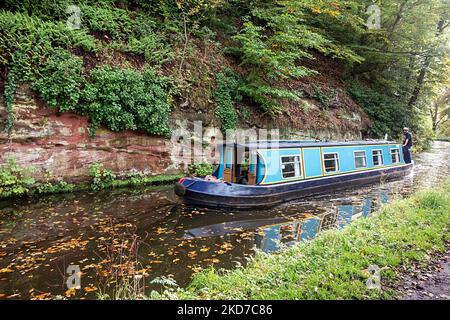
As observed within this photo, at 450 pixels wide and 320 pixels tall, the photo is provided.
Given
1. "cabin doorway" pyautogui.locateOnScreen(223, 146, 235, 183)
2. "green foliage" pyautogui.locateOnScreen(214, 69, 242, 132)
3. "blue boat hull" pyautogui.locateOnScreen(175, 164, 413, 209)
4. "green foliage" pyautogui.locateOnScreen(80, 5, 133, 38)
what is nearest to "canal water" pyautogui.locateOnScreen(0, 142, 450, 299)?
"blue boat hull" pyautogui.locateOnScreen(175, 164, 413, 209)

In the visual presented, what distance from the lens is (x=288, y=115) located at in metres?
15.6

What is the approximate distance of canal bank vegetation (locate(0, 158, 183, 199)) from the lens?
841cm

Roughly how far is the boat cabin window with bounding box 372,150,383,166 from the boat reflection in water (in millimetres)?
5020

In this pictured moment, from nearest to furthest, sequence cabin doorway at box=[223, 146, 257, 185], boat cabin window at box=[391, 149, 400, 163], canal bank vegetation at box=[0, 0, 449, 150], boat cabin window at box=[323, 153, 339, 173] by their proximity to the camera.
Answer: canal bank vegetation at box=[0, 0, 449, 150], cabin doorway at box=[223, 146, 257, 185], boat cabin window at box=[323, 153, 339, 173], boat cabin window at box=[391, 149, 400, 163]

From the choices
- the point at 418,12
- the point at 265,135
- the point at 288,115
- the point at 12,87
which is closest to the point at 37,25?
the point at 12,87

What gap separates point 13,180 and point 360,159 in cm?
1232

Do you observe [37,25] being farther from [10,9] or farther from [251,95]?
[251,95]

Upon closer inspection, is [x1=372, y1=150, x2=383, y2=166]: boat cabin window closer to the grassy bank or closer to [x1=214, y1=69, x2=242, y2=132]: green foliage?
[x1=214, y1=69, x2=242, y2=132]: green foliage

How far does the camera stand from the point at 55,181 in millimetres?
9312

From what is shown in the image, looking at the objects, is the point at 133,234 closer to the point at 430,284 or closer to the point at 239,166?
the point at 239,166

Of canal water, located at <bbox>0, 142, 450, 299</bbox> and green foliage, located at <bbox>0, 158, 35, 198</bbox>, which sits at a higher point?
green foliage, located at <bbox>0, 158, 35, 198</bbox>

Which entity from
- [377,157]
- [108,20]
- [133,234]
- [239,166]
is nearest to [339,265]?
[133,234]

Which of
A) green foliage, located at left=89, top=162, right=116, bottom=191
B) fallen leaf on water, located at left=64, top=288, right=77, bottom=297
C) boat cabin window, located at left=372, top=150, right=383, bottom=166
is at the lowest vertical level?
fallen leaf on water, located at left=64, top=288, right=77, bottom=297

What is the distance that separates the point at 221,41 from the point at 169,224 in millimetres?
10842
